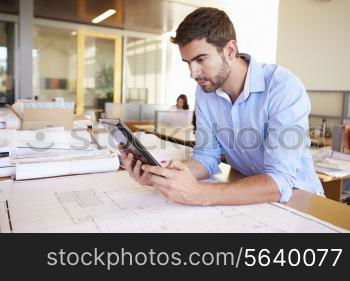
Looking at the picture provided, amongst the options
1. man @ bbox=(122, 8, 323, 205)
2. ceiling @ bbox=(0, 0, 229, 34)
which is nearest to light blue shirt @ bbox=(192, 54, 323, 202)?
man @ bbox=(122, 8, 323, 205)

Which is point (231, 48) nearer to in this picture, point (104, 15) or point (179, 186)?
point (179, 186)

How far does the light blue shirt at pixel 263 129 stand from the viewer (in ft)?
3.59

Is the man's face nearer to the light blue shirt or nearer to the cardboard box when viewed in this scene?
the light blue shirt

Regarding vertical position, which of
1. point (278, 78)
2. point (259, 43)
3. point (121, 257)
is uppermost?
point (259, 43)

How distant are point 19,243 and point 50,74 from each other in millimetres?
6876

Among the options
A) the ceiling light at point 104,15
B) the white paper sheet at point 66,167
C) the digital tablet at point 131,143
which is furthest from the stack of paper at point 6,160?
the ceiling light at point 104,15

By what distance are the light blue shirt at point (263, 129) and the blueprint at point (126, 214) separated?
211 mm

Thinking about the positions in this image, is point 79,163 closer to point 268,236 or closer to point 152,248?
point 152,248

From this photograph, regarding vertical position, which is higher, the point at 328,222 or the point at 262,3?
the point at 262,3

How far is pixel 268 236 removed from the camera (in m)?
0.74

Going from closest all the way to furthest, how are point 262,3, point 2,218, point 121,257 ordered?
point 121,257 < point 2,218 < point 262,3

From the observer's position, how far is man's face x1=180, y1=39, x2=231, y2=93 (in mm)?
1157

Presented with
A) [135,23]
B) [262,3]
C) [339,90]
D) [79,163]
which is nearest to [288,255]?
[79,163]

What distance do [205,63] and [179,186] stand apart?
0.50 metres
